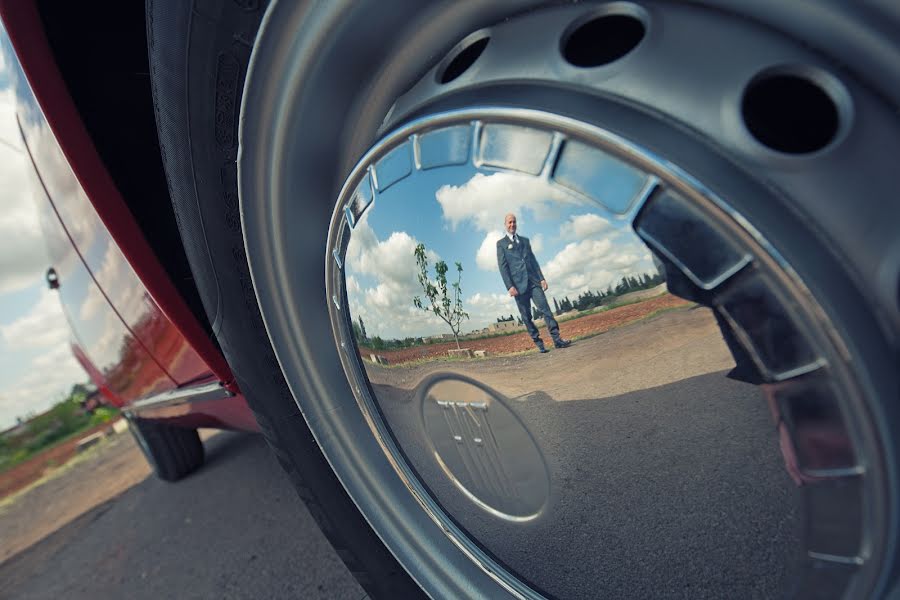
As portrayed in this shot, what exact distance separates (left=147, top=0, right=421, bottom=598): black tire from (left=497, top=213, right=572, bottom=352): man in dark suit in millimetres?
407

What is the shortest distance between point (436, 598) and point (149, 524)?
1.93m

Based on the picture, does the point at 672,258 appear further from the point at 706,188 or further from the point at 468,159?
the point at 468,159

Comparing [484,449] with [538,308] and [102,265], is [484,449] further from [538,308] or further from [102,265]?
[102,265]

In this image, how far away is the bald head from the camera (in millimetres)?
582

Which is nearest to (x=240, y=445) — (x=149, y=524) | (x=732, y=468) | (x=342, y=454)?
(x=149, y=524)

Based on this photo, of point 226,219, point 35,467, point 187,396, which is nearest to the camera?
point 226,219

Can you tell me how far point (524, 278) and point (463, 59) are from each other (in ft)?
0.89

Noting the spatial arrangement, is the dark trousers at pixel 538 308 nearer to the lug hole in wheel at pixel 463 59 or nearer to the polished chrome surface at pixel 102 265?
the lug hole in wheel at pixel 463 59

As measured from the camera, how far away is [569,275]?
22.0 inches

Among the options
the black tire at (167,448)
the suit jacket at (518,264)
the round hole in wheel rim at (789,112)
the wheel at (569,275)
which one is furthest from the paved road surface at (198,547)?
the round hole in wheel rim at (789,112)

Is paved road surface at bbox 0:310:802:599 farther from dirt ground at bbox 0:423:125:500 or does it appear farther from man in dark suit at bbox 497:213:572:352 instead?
dirt ground at bbox 0:423:125:500

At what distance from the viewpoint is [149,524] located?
235cm

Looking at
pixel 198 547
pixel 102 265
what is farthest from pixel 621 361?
pixel 198 547

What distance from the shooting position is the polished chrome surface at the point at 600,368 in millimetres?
456
